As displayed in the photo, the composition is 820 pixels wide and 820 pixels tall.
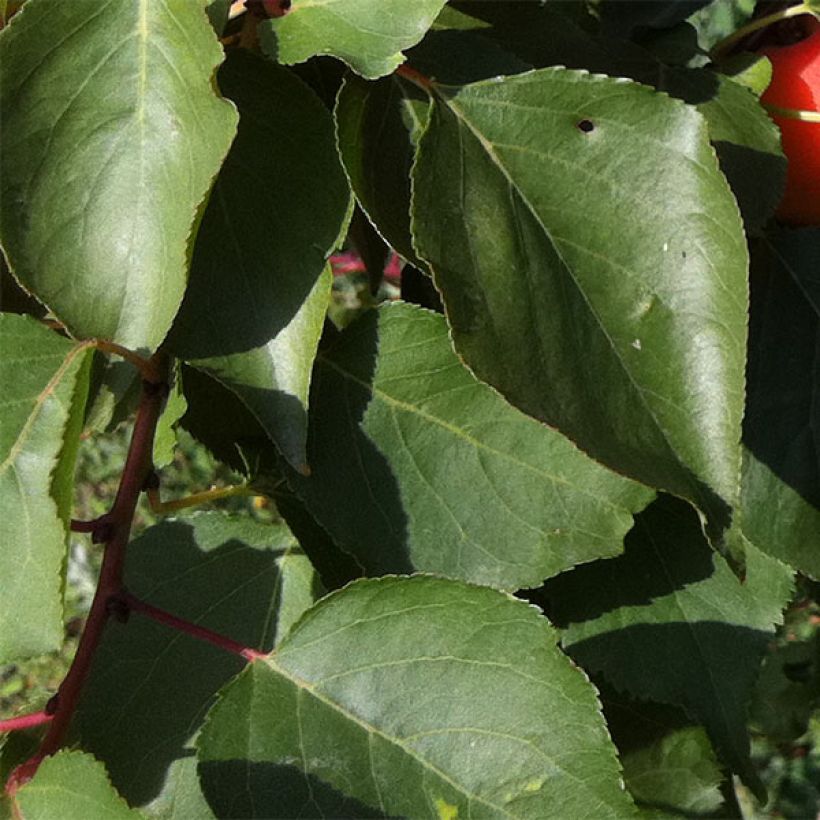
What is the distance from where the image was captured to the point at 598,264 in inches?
25.2

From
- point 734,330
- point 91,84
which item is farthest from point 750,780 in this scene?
point 91,84

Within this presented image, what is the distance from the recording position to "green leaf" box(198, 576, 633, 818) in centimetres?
62

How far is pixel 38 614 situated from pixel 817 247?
0.53 meters

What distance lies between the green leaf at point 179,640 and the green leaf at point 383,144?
0.27 m

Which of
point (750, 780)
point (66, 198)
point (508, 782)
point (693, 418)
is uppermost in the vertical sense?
point (66, 198)

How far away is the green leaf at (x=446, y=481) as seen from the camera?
2.28 feet

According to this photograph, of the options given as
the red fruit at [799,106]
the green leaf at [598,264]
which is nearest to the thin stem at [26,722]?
the green leaf at [598,264]

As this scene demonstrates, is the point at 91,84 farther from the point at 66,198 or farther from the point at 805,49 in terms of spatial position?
the point at 805,49

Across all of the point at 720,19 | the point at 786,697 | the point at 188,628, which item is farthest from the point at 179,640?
the point at 786,697

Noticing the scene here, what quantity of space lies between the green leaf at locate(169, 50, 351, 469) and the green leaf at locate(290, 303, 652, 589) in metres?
0.08

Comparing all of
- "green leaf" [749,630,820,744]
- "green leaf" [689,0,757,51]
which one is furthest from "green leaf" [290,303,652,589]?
"green leaf" [749,630,820,744]

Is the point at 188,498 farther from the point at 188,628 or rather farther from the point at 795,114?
the point at 795,114

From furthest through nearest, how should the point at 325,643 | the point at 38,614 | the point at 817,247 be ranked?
the point at 817,247
the point at 325,643
the point at 38,614

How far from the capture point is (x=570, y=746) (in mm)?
620
